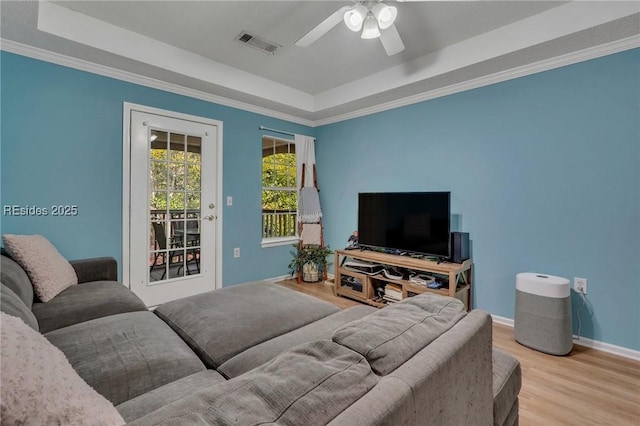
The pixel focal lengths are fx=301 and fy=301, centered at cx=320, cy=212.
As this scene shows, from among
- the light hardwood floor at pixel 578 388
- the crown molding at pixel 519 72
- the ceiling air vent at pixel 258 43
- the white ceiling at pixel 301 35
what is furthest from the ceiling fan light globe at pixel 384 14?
the light hardwood floor at pixel 578 388

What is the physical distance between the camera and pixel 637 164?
220cm

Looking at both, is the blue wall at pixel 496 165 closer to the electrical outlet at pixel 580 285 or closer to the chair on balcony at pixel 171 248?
the electrical outlet at pixel 580 285

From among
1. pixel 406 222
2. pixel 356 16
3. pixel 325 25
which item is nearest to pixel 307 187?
pixel 406 222

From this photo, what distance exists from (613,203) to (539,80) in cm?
117

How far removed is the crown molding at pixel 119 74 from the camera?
239 cm

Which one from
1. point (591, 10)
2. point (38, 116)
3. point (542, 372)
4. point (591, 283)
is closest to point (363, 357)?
point (542, 372)

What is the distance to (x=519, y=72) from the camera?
2697 millimetres

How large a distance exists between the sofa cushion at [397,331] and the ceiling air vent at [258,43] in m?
2.61

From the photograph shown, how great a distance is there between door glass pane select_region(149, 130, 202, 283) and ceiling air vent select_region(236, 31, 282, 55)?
1206 millimetres

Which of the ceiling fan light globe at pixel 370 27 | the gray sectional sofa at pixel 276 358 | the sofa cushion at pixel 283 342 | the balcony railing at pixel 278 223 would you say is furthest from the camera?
the balcony railing at pixel 278 223

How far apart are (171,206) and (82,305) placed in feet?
5.21

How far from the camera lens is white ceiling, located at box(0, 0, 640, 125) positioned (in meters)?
2.20

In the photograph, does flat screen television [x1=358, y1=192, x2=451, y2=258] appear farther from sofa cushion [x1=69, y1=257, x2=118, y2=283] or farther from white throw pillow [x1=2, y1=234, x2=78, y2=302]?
white throw pillow [x1=2, y1=234, x2=78, y2=302]

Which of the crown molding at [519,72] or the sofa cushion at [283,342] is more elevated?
the crown molding at [519,72]
